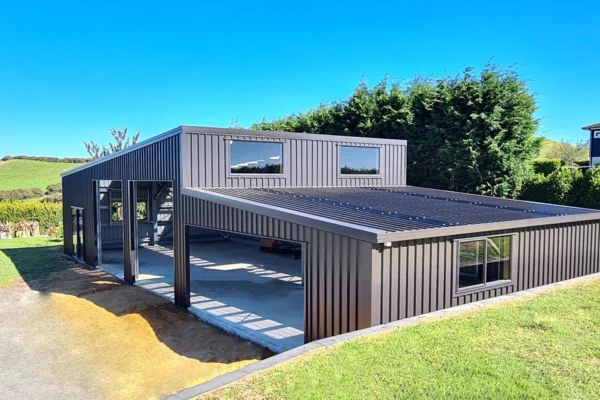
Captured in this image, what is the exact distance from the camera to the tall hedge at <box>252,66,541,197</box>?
13414 millimetres

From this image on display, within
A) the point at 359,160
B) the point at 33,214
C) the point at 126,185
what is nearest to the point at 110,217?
the point at 126,185

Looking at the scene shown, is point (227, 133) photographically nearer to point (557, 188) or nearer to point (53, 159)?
point (557, 188)

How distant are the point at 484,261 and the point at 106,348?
273 inches

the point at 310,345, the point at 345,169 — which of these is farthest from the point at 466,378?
the point at 345,169

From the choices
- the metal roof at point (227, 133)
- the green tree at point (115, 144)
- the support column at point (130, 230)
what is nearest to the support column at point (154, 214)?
the metal roof at point (227, 133)

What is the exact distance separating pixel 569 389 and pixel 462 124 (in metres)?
11.3

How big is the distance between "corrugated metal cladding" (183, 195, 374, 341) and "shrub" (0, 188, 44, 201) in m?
39.8

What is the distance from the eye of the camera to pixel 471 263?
7.24 m

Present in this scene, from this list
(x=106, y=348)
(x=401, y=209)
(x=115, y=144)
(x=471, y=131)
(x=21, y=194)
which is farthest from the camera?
(x=115, y=144)

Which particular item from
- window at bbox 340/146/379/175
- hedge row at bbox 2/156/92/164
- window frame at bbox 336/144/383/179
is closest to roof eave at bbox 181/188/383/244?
window frame at bbox 336/144/383/179

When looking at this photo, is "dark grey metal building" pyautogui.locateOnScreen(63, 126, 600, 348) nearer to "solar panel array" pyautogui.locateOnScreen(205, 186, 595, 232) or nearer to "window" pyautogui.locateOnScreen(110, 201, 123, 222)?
"solar panel array" pyautogui.locateOnScreen(205, 186, 595, 232)

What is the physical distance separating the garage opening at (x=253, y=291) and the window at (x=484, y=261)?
285 cm

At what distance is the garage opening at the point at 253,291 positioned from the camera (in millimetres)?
7859

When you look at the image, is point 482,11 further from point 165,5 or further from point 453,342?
point 453,342
